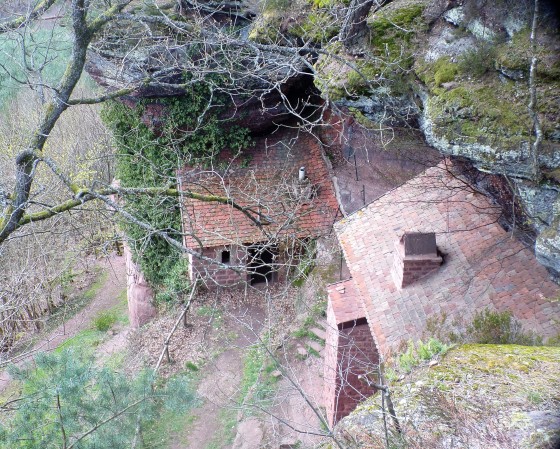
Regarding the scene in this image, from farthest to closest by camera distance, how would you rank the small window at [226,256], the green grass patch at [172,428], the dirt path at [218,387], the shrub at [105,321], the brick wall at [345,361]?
the shrub at [105,321]
the small window at [226,256]
the dirt path at [218,387]
the green grass patch at [172,428]
the brick wall at [345,361]

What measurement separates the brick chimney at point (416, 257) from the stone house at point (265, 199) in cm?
576

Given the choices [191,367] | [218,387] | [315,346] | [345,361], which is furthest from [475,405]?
[191,367]

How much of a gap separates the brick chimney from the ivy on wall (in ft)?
23.7

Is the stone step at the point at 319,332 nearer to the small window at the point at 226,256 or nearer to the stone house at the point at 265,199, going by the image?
the stone house at the point at 265,199

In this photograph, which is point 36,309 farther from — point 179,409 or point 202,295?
point 179,409

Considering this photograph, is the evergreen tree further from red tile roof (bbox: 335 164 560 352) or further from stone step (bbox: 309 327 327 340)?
stone step (bbox: 309 327 327 340)

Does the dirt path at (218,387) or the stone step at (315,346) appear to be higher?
the stone step at (315,346)

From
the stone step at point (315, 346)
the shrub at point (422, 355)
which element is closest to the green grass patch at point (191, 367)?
the stone step at point (315, 346)

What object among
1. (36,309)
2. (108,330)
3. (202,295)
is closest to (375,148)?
(202,295)

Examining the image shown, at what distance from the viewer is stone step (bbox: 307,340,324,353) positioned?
11.7 m

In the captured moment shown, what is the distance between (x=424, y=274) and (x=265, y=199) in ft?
20.6

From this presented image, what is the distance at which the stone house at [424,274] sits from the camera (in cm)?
712

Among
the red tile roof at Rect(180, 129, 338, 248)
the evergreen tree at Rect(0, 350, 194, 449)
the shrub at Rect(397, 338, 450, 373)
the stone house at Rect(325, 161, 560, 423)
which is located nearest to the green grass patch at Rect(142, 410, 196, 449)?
the stone house at Rect(325, 161, 560, 423)

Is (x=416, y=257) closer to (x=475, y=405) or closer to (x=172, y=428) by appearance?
(x=475, y=405)
